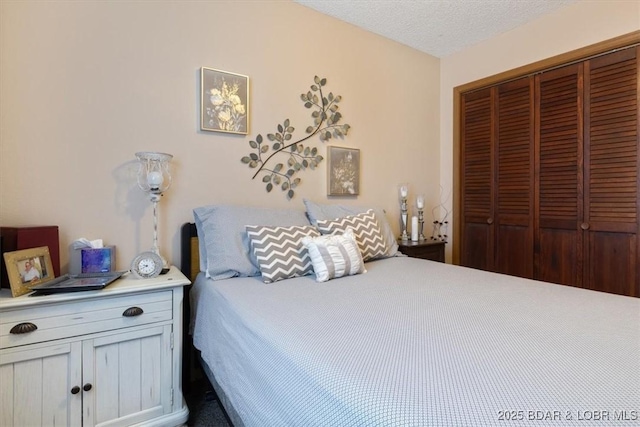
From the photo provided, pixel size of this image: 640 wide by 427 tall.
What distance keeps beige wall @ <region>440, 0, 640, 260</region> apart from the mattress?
2051 millimetres

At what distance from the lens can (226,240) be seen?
1.80m

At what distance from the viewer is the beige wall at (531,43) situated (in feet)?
7.52

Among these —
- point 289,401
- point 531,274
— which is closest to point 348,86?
point 531,274

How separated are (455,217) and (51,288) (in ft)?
10.7

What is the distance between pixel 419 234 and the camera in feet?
10.2

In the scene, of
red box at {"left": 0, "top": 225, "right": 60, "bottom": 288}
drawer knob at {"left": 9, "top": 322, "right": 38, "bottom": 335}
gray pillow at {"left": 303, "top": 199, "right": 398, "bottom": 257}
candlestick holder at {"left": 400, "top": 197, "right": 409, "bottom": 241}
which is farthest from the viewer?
candlestick holder at {"left": 400, "top": 197, "right": 409, "bottom": 241}

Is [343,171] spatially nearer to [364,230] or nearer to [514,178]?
[364,230]

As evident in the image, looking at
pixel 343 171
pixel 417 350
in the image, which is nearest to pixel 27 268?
pixel 417 350

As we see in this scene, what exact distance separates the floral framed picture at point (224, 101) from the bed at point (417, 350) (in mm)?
870

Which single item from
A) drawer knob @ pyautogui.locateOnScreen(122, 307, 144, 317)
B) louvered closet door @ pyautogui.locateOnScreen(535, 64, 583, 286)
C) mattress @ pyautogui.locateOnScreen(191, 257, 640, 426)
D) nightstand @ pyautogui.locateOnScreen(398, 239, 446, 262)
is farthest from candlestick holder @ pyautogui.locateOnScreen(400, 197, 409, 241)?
drawer knob @ pyautogui.locateOnScreen(122, 307, 144, 317)

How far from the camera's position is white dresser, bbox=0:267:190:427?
125 centimetres

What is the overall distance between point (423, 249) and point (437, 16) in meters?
1.95

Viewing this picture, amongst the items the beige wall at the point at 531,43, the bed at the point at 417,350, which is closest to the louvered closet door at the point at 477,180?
the beige wall at the point at 531,43

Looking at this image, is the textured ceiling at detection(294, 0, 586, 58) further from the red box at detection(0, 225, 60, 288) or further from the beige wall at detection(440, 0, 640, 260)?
the red box at detection(0, 225, 60, 288)
